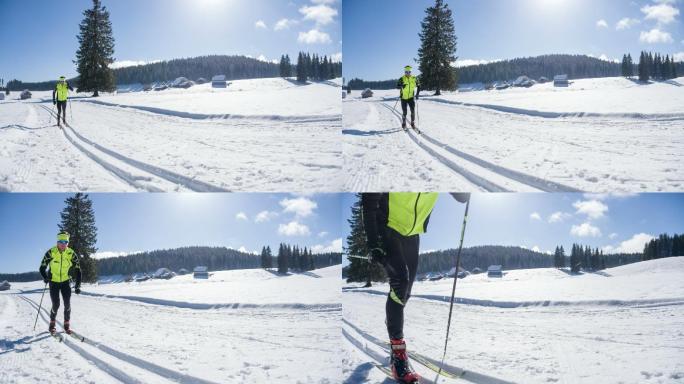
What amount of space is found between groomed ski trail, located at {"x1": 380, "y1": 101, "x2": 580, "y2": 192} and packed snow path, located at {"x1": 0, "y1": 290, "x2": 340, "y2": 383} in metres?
2.40

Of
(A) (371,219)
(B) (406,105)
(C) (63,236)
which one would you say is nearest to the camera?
(A) (371,219)

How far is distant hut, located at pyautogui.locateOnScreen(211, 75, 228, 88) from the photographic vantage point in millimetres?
8328

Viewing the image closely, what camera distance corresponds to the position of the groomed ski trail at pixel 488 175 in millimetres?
4564

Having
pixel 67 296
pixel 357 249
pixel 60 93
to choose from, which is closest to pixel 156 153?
pixel 60 93

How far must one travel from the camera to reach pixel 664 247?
6.05 m

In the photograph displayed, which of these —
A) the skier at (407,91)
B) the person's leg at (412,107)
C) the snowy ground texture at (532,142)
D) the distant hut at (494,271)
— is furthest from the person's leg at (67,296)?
the distant hut at (494,271)

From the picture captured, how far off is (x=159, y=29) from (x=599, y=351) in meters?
6.44

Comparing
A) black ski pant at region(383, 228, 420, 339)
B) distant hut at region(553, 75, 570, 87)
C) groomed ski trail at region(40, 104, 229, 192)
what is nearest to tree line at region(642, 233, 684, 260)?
distant hut at region(553, 75, 570, 87)

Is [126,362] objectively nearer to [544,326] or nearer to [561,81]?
[544,326]

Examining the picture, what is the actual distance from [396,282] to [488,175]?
2253 mm

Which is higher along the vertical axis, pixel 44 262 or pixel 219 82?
pixel 219 82

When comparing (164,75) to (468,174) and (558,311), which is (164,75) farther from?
(558,311)

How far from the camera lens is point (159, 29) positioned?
19.8ft

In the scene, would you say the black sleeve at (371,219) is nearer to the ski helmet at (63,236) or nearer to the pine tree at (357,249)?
the pine tree at (357,249)
